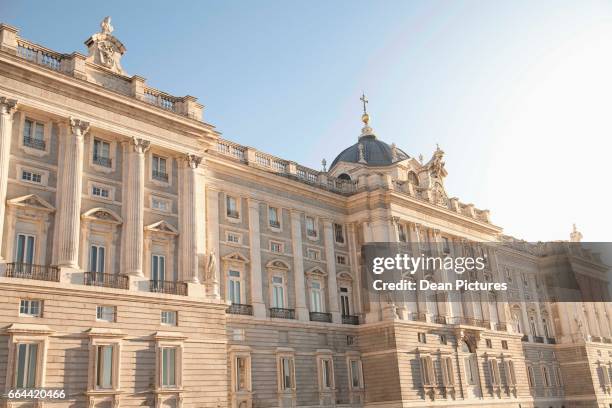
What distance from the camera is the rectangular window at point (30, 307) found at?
25.8m

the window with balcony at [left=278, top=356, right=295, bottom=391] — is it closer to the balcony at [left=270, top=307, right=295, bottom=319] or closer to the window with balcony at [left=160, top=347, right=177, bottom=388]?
the balcony at [left=270, top=307, right=295, bottom=319]

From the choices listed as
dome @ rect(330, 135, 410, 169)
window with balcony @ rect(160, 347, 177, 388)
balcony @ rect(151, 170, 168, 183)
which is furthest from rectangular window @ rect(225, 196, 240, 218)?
dome @ rect(330, 135, 410, 169)

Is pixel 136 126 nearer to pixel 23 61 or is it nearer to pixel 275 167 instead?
pixel 23 61

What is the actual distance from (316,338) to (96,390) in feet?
54.4

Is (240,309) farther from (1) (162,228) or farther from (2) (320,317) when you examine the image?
(1) (162,228)

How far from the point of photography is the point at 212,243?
3600cm

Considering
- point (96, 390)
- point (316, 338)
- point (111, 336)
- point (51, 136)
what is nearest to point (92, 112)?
point (51, 136)

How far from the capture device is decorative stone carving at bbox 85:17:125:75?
32.5m

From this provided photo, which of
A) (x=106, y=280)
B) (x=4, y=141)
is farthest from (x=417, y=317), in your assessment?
(x=4, y=141)

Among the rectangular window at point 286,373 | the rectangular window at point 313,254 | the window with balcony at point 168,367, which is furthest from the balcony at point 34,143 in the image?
the rectangular window at point 313,254

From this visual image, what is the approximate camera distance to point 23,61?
91.7 feet

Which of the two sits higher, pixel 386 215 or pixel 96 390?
pixel 386 215

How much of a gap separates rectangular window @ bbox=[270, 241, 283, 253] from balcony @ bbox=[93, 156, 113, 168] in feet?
40.0

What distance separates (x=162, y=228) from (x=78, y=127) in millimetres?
6330
